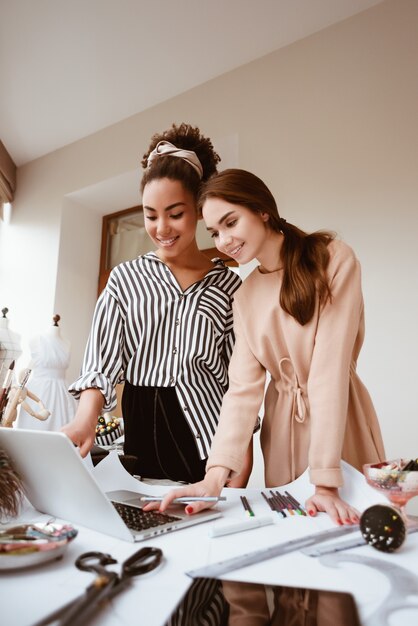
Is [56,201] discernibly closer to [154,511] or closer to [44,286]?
[44,286]

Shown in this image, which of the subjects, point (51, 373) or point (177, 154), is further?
point (51, 373)

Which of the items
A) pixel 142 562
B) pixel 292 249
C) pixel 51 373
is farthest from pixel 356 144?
pixel 142 562

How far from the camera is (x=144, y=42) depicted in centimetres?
255

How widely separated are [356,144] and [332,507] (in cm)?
199

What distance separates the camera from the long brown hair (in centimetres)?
87

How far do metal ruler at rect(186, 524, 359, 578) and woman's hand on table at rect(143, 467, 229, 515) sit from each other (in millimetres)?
175

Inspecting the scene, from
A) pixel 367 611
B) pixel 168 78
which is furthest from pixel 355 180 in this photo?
pixel 367 611

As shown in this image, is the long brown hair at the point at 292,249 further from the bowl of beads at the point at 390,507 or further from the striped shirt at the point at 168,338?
the bowl of beads at the point at 390,507

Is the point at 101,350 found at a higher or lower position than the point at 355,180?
lower

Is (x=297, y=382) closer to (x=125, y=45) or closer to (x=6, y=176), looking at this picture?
(x=125, y=45)

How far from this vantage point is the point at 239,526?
58 centimetres

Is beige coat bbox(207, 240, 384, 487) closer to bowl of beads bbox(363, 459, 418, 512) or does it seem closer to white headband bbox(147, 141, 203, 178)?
bowl of beads bbox(363, 459, 418, 512)

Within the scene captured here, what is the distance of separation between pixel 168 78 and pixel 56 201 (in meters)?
1.34

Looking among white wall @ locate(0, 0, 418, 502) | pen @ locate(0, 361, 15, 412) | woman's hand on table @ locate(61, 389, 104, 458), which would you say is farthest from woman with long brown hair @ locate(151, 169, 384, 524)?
white wall @ locate(0, 0, 418, 502)
